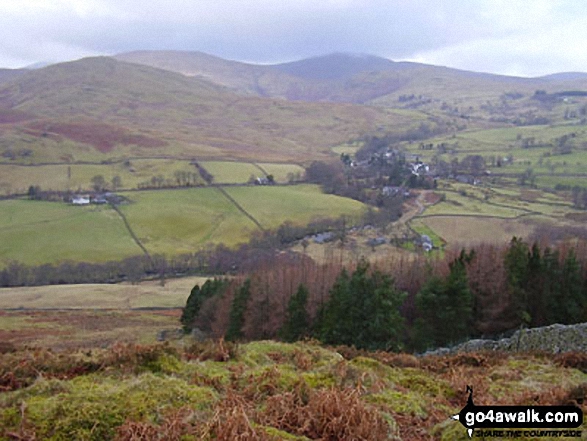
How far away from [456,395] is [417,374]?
2200mm

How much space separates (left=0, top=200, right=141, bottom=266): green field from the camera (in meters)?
97.2

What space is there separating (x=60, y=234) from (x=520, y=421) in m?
111

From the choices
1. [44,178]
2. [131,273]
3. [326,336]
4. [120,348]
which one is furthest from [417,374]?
[44,178]

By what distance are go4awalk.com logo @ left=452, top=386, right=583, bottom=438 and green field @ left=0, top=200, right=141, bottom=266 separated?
323 ft

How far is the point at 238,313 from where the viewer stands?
4303 centimetres

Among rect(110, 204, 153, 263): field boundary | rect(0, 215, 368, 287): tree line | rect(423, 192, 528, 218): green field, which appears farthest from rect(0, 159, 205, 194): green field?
rect(423, 192, 528, 218): green field

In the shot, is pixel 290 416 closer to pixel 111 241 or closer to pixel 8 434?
pixel 8 434

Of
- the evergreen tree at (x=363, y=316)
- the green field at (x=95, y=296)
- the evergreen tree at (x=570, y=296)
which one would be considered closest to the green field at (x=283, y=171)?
the green field at (x=95, y=296)

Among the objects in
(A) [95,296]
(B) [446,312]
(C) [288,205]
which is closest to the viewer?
(B) [446,312]

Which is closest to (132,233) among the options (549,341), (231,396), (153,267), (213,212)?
(153,267)

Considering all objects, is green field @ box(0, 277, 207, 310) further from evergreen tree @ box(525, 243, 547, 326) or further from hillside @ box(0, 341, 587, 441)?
hillside @ box(0, 341, 587, 441)

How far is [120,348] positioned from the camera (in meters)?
12.2

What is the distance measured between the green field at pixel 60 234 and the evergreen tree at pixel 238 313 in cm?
6259

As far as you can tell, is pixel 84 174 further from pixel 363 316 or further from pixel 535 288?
pixel 535 288
